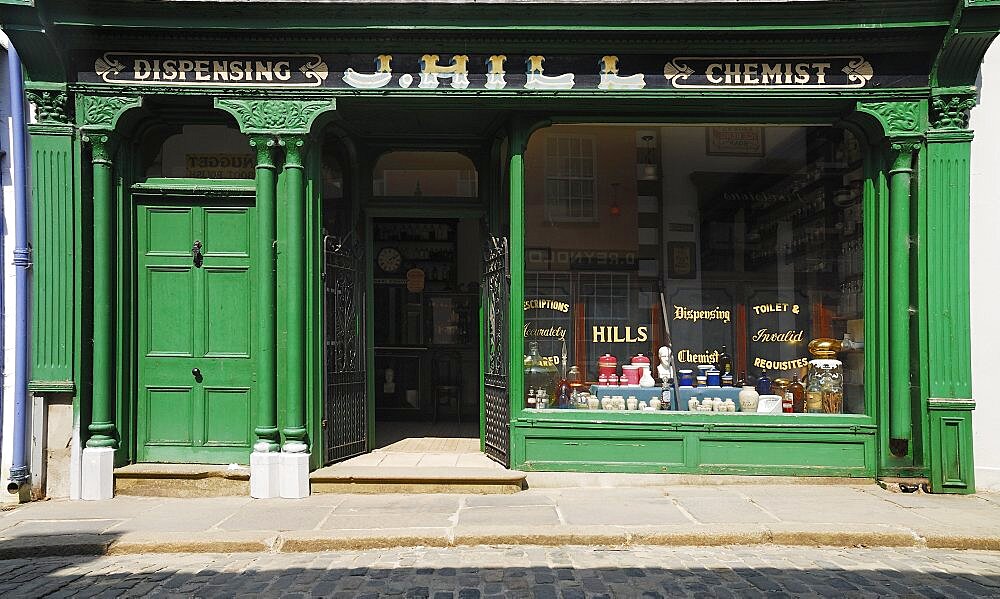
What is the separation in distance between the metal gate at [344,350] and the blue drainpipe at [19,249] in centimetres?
285

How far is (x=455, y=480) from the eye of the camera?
704 cm

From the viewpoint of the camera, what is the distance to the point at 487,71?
708cm

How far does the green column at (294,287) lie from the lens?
706 centimetres

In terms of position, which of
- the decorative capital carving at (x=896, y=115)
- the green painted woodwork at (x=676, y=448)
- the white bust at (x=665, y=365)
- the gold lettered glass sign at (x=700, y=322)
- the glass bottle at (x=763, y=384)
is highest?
the decorative capital carving at (x=896, y=115)

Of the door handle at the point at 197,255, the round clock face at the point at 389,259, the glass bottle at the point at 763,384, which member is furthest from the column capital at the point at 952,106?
the round clock face at the point at 389,259

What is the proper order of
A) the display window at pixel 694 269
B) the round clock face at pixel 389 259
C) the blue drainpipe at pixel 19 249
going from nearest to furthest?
1. the blue drainpipe at pixel 19 249
2. the display window at pixel 694 269
3. the round clock face at pixel 389 259

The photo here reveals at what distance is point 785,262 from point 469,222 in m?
5.25

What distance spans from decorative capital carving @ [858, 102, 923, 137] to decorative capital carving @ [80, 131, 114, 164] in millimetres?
7486

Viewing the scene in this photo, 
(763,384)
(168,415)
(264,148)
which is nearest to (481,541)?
(168,415)

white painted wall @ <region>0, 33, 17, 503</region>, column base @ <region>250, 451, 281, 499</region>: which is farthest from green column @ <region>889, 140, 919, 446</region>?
white painted wall @ <region>0, 33, 17, 503</region>

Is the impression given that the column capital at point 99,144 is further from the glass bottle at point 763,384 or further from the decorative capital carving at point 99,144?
the glass bottle at point 763,384

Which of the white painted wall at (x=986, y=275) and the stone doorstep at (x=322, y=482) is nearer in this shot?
the stone doorstep at (x=322, y=482)

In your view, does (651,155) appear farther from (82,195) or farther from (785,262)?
(82,195)

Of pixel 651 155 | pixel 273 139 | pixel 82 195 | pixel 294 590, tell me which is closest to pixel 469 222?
pixel 651 155
